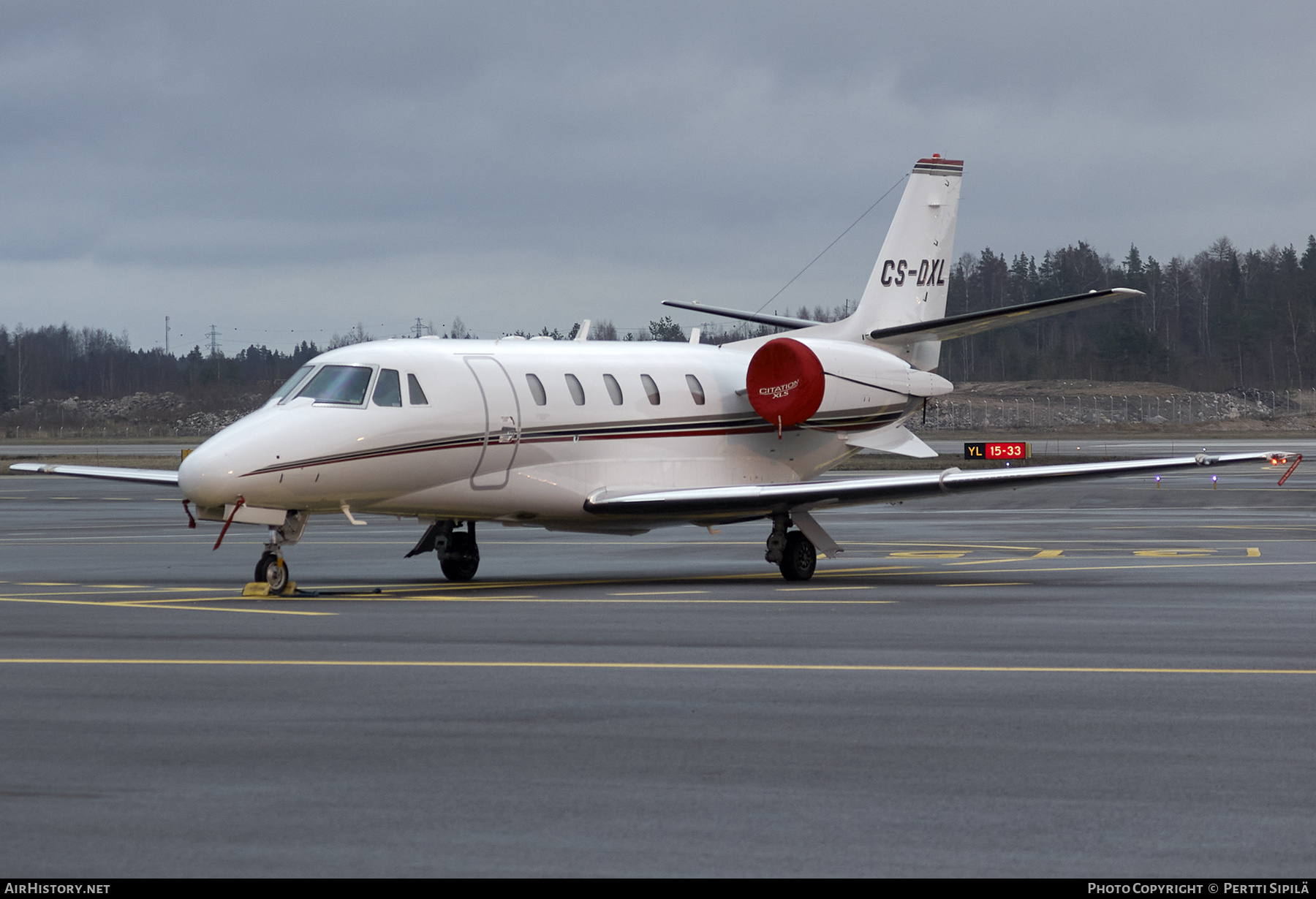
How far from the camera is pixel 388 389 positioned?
704 inches

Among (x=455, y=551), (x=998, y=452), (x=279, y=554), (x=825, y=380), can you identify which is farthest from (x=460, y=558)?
(x=998, y=452)

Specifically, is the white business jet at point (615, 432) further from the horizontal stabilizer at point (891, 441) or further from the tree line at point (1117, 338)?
the tree line at point (1117, 338)

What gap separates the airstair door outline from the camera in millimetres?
18453

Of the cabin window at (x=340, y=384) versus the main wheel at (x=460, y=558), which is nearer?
the cabin window at (x=340, y=384)

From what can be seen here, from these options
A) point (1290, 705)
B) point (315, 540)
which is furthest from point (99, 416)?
point (1290, 705)

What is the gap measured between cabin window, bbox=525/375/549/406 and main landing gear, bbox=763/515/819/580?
11.5ft

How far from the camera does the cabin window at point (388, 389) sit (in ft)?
58.2

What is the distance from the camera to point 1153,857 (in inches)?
228

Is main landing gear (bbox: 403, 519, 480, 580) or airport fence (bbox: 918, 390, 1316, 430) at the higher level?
airport fence (bbox: 918, 390, 1316, 430)

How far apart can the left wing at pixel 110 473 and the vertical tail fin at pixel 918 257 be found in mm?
11168

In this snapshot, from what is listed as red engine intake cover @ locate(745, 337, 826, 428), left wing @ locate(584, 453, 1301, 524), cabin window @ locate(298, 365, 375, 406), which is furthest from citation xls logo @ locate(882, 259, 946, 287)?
cabin window @ locate(298, 365, 375, 406)

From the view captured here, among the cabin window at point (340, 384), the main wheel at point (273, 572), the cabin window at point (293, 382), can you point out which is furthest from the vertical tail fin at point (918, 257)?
the main wheel at point (273, 572)

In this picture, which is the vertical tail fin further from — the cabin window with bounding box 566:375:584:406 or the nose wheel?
the nose wheel
